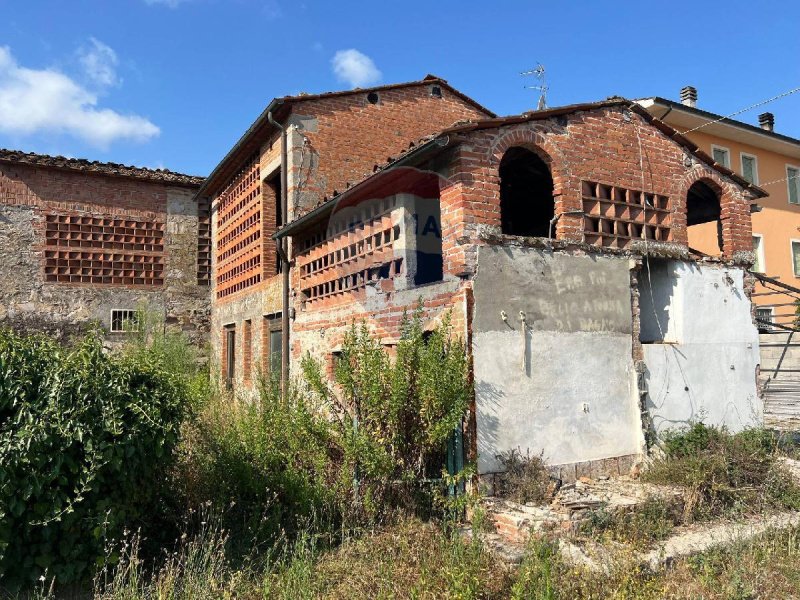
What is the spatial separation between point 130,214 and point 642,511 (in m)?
15.0

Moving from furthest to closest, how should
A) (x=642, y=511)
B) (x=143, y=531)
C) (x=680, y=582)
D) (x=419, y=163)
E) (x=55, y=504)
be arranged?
(x=419, y=163), (x=642, y=511), (x=143, y=531), (x=680, y=582), (x=55, y=504)

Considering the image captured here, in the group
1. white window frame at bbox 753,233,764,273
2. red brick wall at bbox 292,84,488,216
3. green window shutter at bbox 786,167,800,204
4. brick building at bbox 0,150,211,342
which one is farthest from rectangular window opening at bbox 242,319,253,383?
green window shutter at bbox 786,167,800,204

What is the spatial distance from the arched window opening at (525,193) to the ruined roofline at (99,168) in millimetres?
9779

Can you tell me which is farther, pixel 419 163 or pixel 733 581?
pixel 419 163

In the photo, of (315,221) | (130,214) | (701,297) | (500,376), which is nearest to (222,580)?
(500,376)

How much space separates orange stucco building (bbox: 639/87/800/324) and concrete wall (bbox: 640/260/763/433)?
1023cm

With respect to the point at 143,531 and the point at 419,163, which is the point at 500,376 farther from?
the point at 143,531

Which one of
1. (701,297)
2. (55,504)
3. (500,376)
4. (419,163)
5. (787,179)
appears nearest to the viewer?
(55,504)

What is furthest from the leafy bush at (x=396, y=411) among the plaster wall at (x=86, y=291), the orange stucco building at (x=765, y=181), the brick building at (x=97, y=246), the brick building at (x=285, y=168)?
the orange stucco building at (x=765, y=181)

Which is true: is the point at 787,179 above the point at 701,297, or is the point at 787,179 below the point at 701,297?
above

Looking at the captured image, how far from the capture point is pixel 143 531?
220 inches

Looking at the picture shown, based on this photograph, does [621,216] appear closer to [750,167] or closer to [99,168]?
[99,168]

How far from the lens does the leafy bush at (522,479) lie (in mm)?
6492

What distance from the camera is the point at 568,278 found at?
7.48 meters
